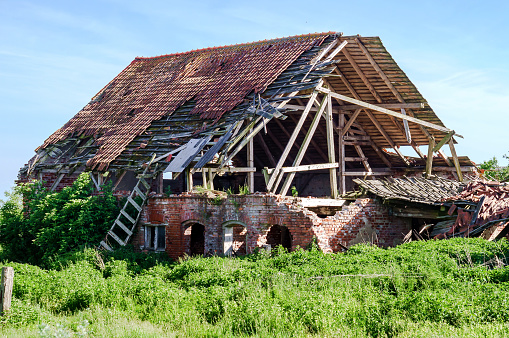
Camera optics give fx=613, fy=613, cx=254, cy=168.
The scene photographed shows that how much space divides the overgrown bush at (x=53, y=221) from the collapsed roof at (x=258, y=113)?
129 centimetres

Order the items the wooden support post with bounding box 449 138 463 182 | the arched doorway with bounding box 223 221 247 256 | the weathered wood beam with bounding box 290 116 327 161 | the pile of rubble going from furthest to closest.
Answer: the weathered wood beam with bounding box 290 116 327 161
the wooden support post with bounding box 449 138 463 182
the arched doorway with bounding box 223 221 247 256
the pile of rubble

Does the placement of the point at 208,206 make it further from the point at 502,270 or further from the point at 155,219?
the point at 502,270

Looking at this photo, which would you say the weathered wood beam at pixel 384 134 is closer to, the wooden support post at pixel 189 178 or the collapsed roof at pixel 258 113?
the collapsed roof at pixel 258 113

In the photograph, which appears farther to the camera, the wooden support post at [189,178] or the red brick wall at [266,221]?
the wooden support post at [189,178]

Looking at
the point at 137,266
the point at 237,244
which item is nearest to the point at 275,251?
the point at 237,244

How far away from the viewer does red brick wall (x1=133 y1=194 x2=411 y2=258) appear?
16.7m

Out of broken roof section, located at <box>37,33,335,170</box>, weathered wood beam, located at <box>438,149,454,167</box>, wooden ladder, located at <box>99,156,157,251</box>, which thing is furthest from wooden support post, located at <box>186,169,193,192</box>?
weathered wood beam, located at <box>438,149,454,167</box>

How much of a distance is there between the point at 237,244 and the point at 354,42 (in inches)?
308

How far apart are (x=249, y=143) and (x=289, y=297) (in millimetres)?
8028

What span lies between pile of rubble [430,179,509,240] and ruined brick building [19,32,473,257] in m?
1.51

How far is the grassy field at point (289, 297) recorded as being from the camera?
10.2m

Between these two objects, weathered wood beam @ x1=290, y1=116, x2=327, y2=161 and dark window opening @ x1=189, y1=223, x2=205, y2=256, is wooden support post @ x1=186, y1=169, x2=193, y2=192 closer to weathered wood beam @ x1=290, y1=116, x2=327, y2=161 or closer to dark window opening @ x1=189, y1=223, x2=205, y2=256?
dark window opening @ x1=189, y1=223, x2=205, y2=256

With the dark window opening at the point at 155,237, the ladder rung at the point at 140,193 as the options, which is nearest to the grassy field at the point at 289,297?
the dark window opening at the point at 155,237

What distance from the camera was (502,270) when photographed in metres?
12.4
